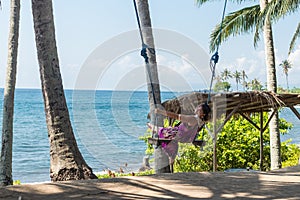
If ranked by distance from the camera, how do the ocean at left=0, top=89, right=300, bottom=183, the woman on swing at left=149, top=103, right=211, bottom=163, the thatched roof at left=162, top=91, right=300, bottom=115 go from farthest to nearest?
the ocean at left=0, top=89, right=300, bottom=183 → the thatched roof at left=162, top=91, right=300, bottom=115 → the woman on swing at left=149, top=103, right=211, bottom=163

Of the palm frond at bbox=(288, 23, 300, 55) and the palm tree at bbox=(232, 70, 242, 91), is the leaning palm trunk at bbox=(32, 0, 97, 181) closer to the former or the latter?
the palm frond at bbox=(288, 23, 300, 55)

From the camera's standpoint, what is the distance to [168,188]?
110 inches

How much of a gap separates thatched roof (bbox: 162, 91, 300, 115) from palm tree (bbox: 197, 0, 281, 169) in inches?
39.7


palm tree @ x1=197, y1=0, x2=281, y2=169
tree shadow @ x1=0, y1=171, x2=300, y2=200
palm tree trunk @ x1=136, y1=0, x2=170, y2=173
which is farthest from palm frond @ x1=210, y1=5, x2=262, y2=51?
tree shadow @ x1=0, y1=171, x2=300, y2=200

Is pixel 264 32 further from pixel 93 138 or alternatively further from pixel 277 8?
pixel 93 138

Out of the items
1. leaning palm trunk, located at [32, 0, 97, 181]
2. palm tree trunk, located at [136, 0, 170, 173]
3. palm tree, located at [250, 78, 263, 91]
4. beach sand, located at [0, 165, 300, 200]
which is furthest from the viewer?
palm tree, located at [250, 78, 263, 91]

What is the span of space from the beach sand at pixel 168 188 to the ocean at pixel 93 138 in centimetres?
538

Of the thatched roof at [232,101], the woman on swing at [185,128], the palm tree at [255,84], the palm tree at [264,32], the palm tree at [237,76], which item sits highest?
the palm tree at [237,76]

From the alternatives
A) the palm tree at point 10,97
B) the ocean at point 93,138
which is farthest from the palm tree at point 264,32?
the palm tree at point 10,97

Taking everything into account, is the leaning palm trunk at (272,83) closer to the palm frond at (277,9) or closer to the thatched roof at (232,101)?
the palm frond at (277,9)

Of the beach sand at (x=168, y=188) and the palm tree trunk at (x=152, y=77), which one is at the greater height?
the palm tree trunk at (x=152, y=77)

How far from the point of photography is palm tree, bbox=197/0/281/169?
7.56m

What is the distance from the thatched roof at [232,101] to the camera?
5.66 m

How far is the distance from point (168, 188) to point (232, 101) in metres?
3.45
